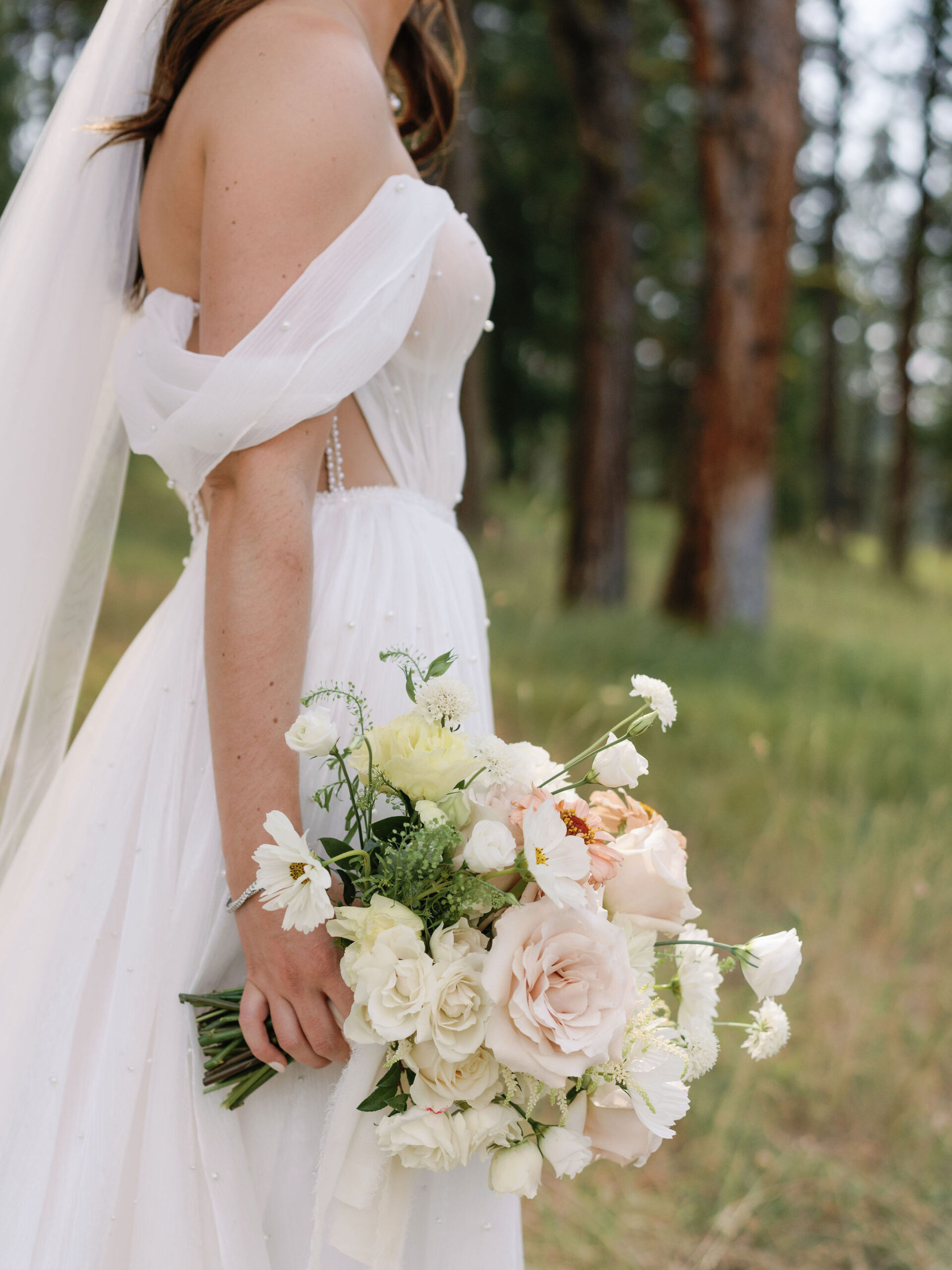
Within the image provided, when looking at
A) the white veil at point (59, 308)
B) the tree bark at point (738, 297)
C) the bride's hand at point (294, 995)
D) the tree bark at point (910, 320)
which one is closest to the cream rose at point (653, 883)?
the bride's hand at point (294, 995)

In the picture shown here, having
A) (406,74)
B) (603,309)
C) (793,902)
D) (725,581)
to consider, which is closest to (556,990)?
(406,74)

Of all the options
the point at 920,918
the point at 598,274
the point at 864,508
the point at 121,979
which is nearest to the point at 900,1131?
the point at 920,918

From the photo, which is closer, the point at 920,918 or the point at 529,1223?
the point at 529,1223

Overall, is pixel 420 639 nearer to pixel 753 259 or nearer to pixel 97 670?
pixel 97 670

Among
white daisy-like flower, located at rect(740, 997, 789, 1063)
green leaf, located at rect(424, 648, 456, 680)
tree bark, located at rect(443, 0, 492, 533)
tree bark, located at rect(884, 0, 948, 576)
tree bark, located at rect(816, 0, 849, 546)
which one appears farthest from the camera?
tree bark, located at rect(816, 0, 849, 546)

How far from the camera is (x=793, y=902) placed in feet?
12.2

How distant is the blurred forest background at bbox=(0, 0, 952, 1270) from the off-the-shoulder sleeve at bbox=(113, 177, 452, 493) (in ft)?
5.23

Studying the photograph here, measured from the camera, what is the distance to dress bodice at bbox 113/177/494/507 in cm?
130

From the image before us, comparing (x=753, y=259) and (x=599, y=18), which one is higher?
(x=599, y=18)

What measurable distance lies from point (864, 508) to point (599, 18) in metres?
23.8

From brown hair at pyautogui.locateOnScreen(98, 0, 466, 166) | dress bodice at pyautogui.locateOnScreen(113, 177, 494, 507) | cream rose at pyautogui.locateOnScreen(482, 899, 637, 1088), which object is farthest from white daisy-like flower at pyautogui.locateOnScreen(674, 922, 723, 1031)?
brown hair at pyautogui.locateOnScreen(98, 0, 466, 166)

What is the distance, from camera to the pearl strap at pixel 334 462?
60.6 inches

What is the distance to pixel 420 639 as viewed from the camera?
1.51 meters

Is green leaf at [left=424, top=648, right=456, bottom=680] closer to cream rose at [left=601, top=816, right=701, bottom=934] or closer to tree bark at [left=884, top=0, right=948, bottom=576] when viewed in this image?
cream rose at [left=601, top=816, right=701, bottom=934]
